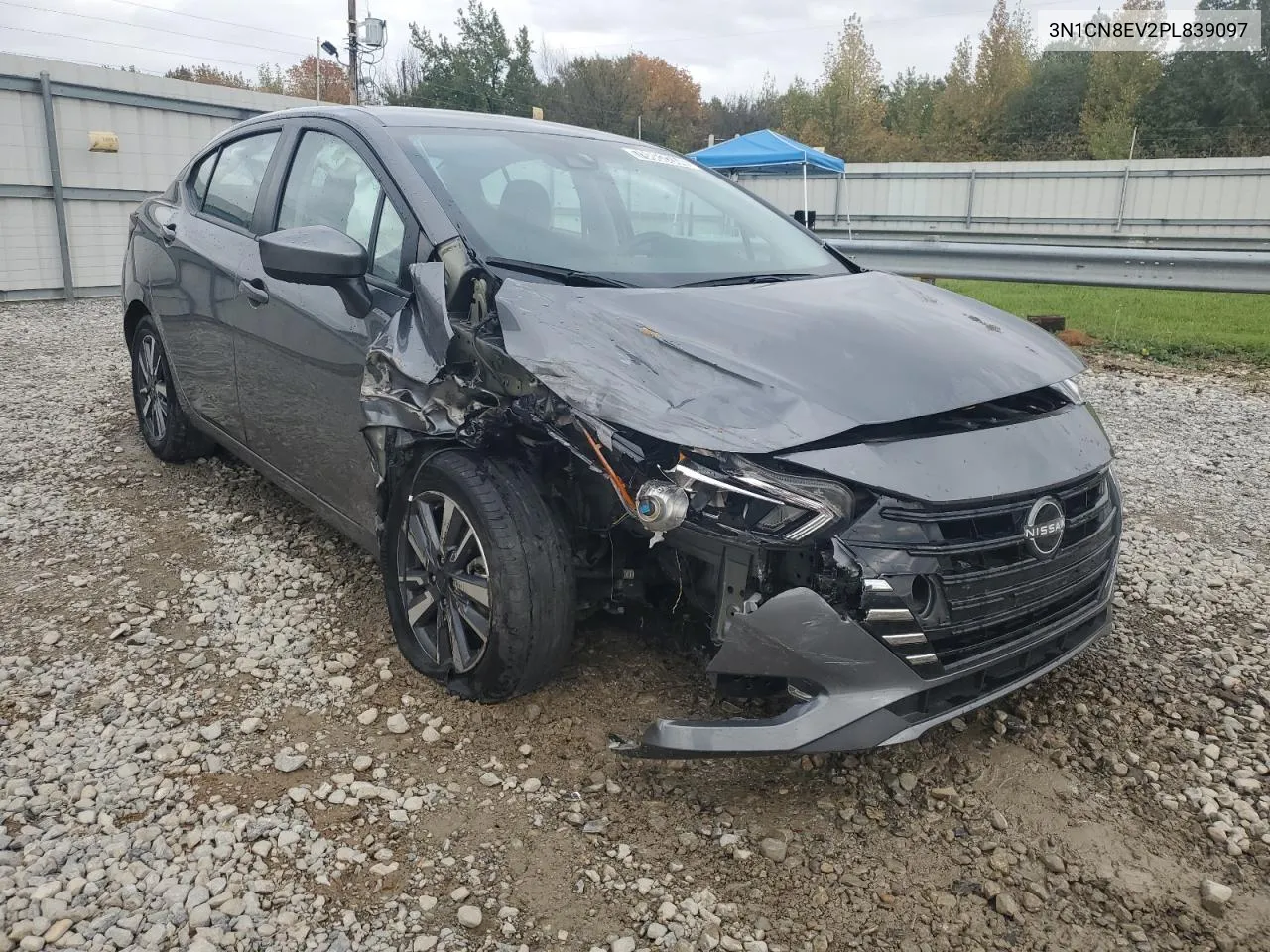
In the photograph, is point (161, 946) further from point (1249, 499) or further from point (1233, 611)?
point (1249, 499)

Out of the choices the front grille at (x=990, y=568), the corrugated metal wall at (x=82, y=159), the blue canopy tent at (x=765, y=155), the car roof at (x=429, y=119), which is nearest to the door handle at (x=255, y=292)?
the car roof at (x=429, y=119)

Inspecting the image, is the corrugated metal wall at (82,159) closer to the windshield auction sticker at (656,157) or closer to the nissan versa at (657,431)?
the nissan versa at (657,431)

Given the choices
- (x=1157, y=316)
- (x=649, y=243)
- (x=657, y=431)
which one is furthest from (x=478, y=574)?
(x=1157, y=316)

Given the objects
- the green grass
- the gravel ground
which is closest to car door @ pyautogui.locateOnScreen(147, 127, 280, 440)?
the gravel ground

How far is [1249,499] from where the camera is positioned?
15.6 feet

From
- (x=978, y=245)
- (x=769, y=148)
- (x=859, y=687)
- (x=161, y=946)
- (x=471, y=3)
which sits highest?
(x=471, y=3)

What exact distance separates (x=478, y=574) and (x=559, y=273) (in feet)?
2.99

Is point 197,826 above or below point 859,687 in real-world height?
below

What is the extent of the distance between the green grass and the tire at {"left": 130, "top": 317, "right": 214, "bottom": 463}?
6.84 meters

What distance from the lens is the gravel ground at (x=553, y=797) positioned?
210 cm

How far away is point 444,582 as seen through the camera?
2.85 metres

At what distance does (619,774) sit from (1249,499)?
3786 millimetres

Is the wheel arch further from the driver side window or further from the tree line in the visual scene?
the tree line

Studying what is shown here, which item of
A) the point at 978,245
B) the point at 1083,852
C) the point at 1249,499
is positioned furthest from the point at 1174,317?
the point at 1083,852
